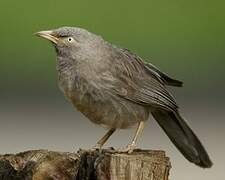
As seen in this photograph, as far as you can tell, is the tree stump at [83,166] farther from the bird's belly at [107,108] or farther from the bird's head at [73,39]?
the bird's head at [73,39]

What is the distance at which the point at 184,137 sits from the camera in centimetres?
848

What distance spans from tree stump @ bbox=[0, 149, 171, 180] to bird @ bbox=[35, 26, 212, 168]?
44 cm

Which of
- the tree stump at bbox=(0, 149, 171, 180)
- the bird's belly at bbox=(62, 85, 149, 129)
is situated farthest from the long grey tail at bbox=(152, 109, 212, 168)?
the tree stump at bbox=(0, 149, 171, 180)

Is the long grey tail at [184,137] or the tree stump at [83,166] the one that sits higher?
the long grey tail at [184,137]

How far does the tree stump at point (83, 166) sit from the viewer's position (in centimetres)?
701

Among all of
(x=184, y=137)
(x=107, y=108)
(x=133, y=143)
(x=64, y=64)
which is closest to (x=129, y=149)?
(x=133, y=143)

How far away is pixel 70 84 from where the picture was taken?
7855 mm

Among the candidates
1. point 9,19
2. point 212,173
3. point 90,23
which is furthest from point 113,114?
point 9,19

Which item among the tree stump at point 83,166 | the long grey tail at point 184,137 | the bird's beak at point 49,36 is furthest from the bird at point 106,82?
the tree stump at point 83,166

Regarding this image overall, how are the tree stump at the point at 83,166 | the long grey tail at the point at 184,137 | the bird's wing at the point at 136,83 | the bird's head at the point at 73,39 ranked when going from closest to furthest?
the tree stump at the point at 83,166 → the bird's head at the point at 73,39 → the bird's wing at the point at 136,83 → the long grey tail at the point at 184,137

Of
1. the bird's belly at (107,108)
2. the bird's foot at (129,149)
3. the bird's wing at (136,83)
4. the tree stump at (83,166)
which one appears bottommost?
the tree stump at (83,166)

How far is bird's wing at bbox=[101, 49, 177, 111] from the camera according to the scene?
7957 millimetres

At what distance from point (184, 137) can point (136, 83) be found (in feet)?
2.21

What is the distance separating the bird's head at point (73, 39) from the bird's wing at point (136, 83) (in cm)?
24
